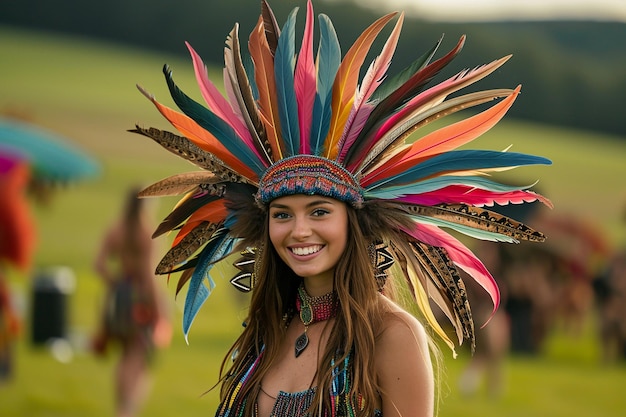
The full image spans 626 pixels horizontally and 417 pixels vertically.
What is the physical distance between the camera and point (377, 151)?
10.8 ft

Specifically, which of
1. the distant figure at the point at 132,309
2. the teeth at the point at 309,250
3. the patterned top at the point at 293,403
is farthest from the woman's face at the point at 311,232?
the distant figure at the point at 132,309

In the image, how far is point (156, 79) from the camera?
31641 millimetres

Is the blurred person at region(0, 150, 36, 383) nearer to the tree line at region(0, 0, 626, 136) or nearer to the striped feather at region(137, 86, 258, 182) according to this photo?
the striped feather at region(137, 86, 258, 182)

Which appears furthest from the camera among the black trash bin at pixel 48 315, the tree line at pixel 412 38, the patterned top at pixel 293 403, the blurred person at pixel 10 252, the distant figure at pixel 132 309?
the tree line at pixel 412 38

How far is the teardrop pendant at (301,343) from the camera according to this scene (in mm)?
3281

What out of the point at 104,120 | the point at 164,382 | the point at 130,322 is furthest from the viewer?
the point at 104,120

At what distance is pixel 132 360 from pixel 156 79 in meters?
24.1

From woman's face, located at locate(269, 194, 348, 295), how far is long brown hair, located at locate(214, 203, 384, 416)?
0.04 metres

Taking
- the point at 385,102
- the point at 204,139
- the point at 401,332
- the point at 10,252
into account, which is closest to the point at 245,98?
the point at 204,139

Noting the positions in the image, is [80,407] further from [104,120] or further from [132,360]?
[104,120]

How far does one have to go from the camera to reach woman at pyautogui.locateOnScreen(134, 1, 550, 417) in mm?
3137

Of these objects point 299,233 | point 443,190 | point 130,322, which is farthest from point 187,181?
point 130,322

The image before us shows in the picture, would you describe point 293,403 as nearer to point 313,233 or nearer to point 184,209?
point 313,233

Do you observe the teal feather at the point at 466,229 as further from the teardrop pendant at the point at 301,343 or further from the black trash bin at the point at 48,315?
the black trash bin at the point at 48,315
